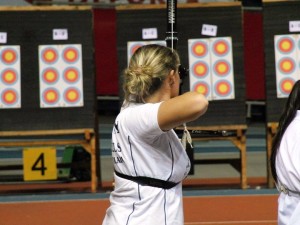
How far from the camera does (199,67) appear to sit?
27.8ft

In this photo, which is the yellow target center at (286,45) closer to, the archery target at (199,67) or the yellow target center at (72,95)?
the archery target at (199,67)

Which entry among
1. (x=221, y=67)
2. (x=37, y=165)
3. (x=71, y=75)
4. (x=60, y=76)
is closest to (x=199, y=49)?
(x=221, y=67)

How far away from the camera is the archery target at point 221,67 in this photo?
332 inches

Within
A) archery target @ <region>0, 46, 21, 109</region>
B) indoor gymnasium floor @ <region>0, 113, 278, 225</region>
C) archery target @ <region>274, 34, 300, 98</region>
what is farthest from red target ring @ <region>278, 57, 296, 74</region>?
archery target @ <region>0, 46, 21, 109</region>

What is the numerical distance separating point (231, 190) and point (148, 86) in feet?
18.0

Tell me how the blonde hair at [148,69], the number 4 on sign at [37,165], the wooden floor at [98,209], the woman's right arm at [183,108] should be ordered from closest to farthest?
the woman's right arm at [183,108] < the blonde hair at [148,69] < the wooden floor at [98,209] < the number 4 on sign at [37,165]

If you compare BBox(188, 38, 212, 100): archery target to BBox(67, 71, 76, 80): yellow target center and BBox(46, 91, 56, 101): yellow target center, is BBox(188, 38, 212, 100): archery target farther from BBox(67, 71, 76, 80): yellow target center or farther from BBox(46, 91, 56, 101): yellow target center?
BBox(46, 91, 56, 101): yellow target center

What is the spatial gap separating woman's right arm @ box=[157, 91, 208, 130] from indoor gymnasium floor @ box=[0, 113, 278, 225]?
4.06 metres

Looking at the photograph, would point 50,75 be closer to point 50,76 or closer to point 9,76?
point 50,76

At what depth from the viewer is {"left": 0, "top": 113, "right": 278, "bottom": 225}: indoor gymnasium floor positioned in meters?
7.06

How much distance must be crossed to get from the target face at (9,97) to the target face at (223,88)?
7.13 feet

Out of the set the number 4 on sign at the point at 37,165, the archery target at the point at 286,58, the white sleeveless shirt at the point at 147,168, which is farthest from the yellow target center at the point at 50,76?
the white sleeveless shirt at the point at 147,168

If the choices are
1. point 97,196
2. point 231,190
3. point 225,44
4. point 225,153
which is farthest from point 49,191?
point 225,153

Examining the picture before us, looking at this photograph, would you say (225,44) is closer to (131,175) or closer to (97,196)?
(97,196)
